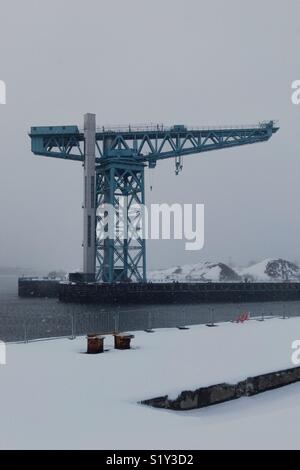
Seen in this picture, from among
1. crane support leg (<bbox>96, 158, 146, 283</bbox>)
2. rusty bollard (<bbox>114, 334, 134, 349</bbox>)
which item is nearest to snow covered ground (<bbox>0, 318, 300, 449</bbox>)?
rusty bollard (<bbox>114, 334, 134, 349</bbox>)

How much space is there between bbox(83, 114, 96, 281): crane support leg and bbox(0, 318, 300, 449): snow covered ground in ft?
163

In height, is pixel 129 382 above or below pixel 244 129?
below

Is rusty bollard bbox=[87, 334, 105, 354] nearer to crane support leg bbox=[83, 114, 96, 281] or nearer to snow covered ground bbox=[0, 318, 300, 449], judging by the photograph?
snow covered ground bbox=[0, 318, 300, 449]

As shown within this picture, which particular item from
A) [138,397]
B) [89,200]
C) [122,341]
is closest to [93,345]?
[122,341]

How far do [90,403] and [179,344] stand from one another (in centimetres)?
809

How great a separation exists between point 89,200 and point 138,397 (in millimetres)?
58803

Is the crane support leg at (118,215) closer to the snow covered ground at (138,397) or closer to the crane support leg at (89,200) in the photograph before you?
the crane support leg at (89,200)

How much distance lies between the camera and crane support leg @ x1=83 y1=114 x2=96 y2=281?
6606 cm

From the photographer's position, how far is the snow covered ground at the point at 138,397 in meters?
8.46

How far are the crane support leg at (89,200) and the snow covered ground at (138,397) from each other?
49567 mm

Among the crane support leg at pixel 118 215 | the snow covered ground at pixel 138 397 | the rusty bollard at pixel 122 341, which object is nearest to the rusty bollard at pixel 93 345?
the snow covered ground at pixel 138 397

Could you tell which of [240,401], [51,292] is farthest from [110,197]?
[240,401]

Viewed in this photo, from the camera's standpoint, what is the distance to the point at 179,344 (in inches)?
709

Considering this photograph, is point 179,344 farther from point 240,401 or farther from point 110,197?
point 110,197
